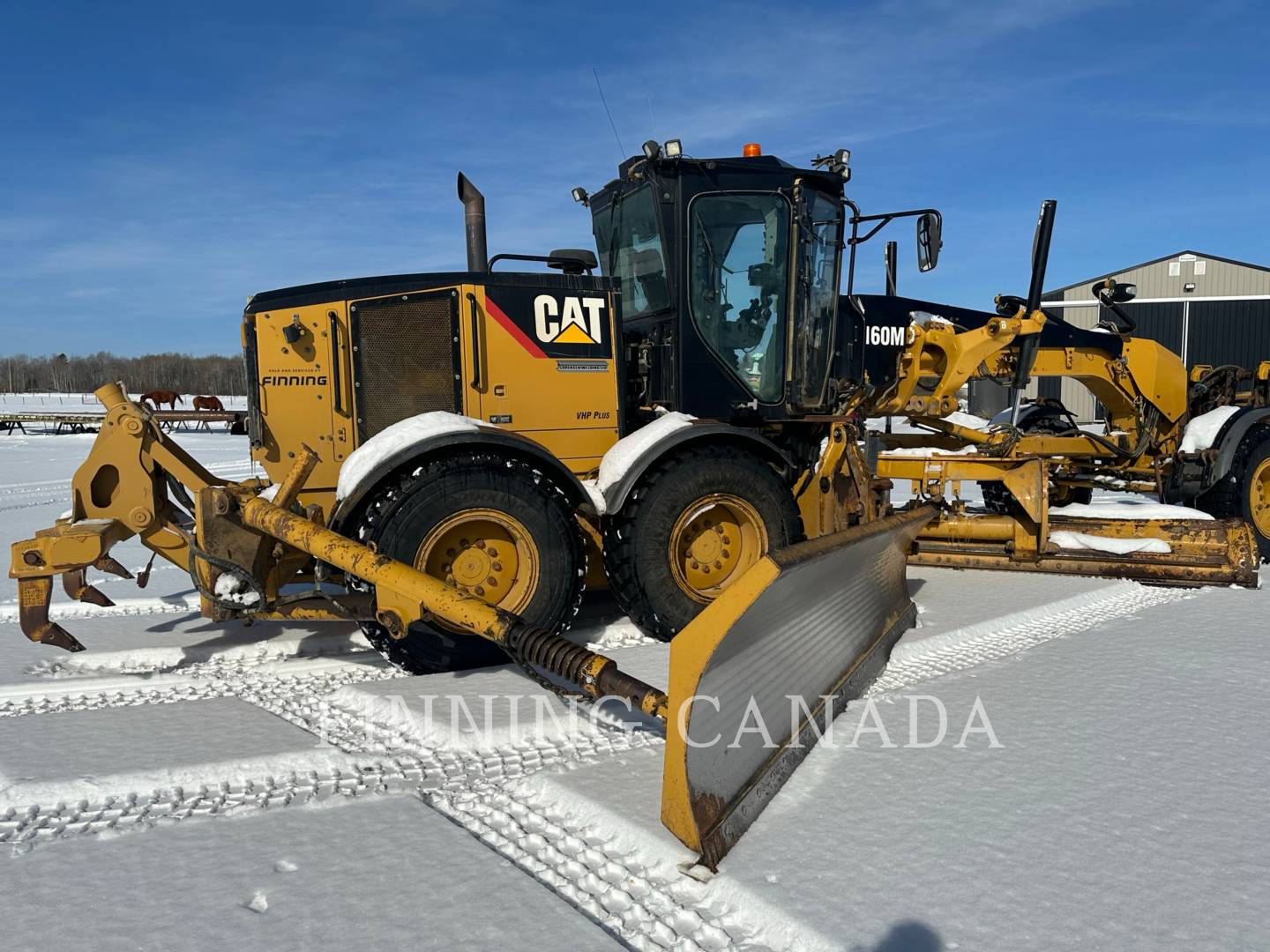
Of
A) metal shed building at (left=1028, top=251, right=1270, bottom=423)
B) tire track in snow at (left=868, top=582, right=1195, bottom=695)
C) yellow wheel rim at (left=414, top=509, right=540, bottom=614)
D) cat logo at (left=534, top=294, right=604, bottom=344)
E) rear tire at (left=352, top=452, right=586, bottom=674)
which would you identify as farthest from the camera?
metal shed building at (left=1028, top=251, right=1270, bottom=423)

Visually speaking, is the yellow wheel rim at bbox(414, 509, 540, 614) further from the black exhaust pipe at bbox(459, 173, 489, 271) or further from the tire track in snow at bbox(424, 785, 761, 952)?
the black exhaust pipe at bbox(459, 173, 489, 271)

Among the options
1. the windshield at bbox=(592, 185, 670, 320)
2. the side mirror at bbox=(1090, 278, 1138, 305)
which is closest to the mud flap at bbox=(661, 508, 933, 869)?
the windshield at bbox=(592, 185, 670, 320)

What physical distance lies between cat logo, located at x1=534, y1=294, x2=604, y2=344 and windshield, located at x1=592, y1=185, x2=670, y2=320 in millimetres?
280

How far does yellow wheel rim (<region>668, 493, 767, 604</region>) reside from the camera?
4359 mm

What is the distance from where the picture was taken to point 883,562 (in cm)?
417

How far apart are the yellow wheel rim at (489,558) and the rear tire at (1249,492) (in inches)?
227

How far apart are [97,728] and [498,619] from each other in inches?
61.2

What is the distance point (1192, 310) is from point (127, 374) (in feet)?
324

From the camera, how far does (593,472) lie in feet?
15.0

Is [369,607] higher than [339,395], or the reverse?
[339,395]

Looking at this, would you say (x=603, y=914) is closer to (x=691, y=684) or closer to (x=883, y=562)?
(x=691, y=684)

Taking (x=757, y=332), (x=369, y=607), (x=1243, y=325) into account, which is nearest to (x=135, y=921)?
(x=369, y=607)

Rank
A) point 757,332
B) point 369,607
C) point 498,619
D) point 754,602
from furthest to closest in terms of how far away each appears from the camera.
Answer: point 757,332
point 369,607
point 498,619
point 754,602

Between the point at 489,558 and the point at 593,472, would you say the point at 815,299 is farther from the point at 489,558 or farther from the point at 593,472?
the point at 489,558
